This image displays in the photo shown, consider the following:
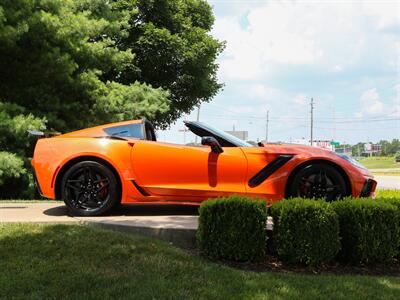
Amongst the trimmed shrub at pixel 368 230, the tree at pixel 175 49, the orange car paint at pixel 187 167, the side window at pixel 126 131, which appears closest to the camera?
the trimmed shrub at pixel 368 230

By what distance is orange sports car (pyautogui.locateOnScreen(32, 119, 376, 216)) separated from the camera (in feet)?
18.1

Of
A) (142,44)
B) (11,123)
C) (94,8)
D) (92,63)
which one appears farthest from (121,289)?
(142,44)

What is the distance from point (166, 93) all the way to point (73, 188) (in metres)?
10.7

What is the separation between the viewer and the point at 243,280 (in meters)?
3.87

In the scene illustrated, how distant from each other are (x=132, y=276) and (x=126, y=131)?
102 inches

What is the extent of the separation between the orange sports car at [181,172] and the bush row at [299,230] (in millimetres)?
934

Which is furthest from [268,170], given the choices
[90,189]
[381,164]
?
[381,164]

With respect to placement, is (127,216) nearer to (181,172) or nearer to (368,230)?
(181,172)

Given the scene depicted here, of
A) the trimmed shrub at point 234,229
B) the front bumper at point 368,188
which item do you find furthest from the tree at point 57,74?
the front bumper at point 368,188

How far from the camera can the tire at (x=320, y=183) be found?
5.51 metres

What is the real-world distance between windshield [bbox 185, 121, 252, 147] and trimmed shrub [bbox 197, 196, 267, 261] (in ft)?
4.60

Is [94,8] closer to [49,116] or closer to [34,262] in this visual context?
[49,116]

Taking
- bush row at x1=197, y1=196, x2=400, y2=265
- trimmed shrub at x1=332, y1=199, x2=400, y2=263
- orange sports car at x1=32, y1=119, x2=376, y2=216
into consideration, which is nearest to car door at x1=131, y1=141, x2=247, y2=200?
orange sports car at x1=32, y1=119, x2=376, y2=216

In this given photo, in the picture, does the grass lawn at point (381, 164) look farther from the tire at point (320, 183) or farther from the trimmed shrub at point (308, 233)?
the trimmed shrub at point (308, 233)
